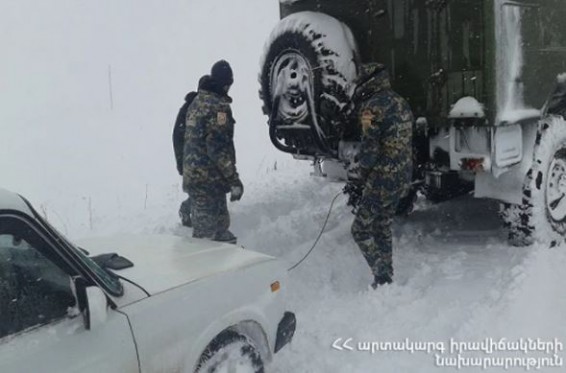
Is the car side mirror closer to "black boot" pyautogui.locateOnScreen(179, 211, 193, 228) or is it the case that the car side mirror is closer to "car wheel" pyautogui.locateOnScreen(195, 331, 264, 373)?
"car wheel" pyautogui.locateOnScreen(195, 331, 264, 373)

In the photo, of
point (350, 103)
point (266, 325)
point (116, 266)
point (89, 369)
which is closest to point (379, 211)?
point (350, 103)

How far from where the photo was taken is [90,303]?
7.31ft

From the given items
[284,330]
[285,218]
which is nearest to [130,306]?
[284,330]

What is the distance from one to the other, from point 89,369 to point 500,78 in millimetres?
3791

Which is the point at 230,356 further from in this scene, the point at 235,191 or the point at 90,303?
the point at 235,191

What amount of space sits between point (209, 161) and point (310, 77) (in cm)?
117

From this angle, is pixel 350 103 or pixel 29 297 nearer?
pixel 29 297

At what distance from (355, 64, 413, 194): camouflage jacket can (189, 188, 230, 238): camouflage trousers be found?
1.45m

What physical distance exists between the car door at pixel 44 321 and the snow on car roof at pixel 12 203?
1.6 inches

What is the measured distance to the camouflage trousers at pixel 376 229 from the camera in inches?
182

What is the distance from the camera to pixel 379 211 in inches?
183

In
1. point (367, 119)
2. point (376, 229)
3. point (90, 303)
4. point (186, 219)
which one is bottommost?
point (186, 219)

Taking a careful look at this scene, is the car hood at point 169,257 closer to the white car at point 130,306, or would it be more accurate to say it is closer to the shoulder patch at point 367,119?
the white car at point 130,306

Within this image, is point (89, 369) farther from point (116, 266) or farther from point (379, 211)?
point (379, 211)
